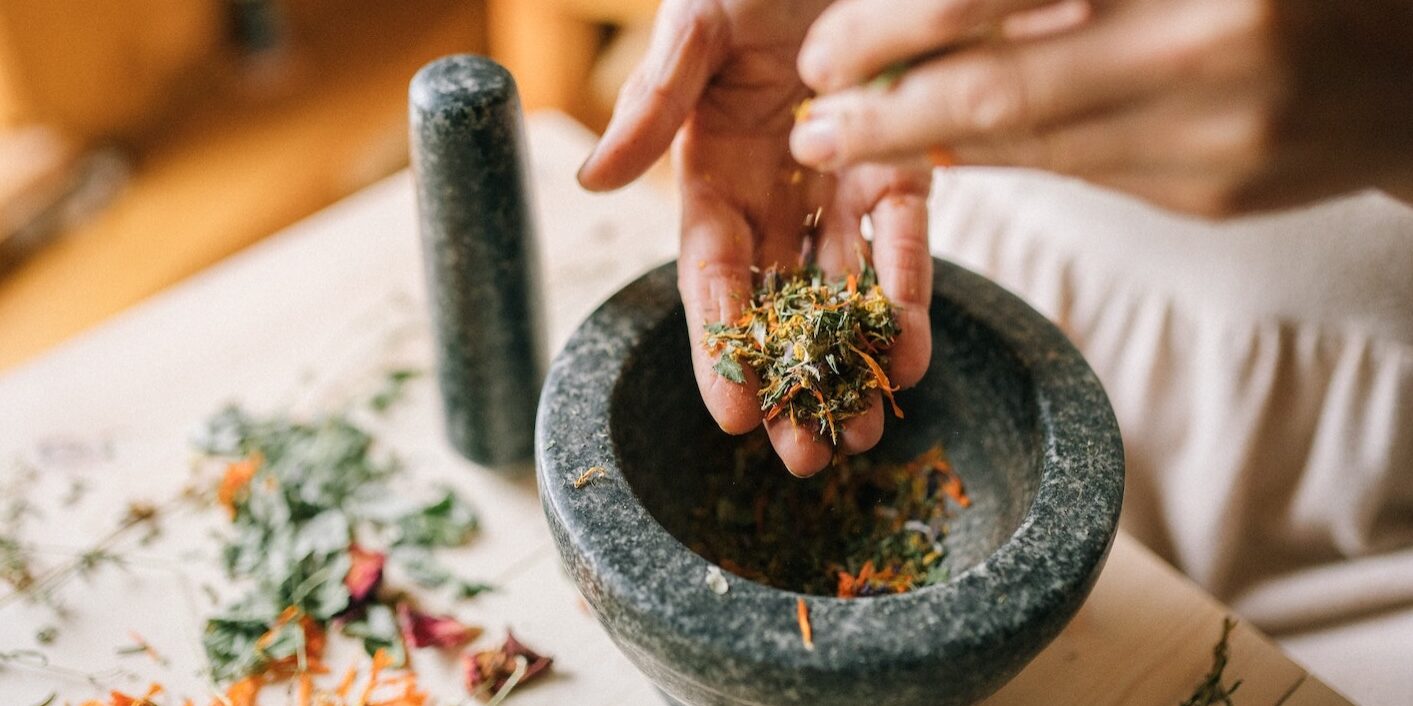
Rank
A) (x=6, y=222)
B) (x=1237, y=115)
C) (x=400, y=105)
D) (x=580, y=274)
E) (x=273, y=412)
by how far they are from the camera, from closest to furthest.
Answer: (x=1237, y=115) < (x=273, y=412) < (x=580, y=274) < (x=6, y=222) < (x=400, y=105)

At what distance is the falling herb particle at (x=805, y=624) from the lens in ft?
2.73

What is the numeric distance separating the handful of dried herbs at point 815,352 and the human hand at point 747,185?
1cm

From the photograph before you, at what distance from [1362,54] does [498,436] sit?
97 centimetres

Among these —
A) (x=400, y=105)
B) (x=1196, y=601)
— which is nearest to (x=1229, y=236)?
(x=1196, y=601)

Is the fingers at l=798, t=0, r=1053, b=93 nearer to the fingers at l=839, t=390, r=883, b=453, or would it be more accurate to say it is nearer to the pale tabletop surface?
the fingers at l=839, t=390, r=883, b=453

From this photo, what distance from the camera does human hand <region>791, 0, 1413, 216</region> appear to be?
2.47 ft

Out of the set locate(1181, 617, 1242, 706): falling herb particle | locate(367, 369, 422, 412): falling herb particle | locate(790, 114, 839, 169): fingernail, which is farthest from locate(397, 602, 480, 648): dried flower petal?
locate(1181, 617, 1242, 706): falling herb particle

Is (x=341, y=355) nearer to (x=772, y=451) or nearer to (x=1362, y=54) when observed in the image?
(x=772, y=451)

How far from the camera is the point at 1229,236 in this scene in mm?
1404

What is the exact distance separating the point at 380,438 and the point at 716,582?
0.70 metres

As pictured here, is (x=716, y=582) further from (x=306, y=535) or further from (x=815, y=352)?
(x=306, y=535)

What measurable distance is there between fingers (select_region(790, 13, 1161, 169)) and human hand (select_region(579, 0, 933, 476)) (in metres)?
0.23

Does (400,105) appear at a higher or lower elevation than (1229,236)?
lower

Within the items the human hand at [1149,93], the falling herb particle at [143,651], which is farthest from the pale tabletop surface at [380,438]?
the human hand at [1149,93]
